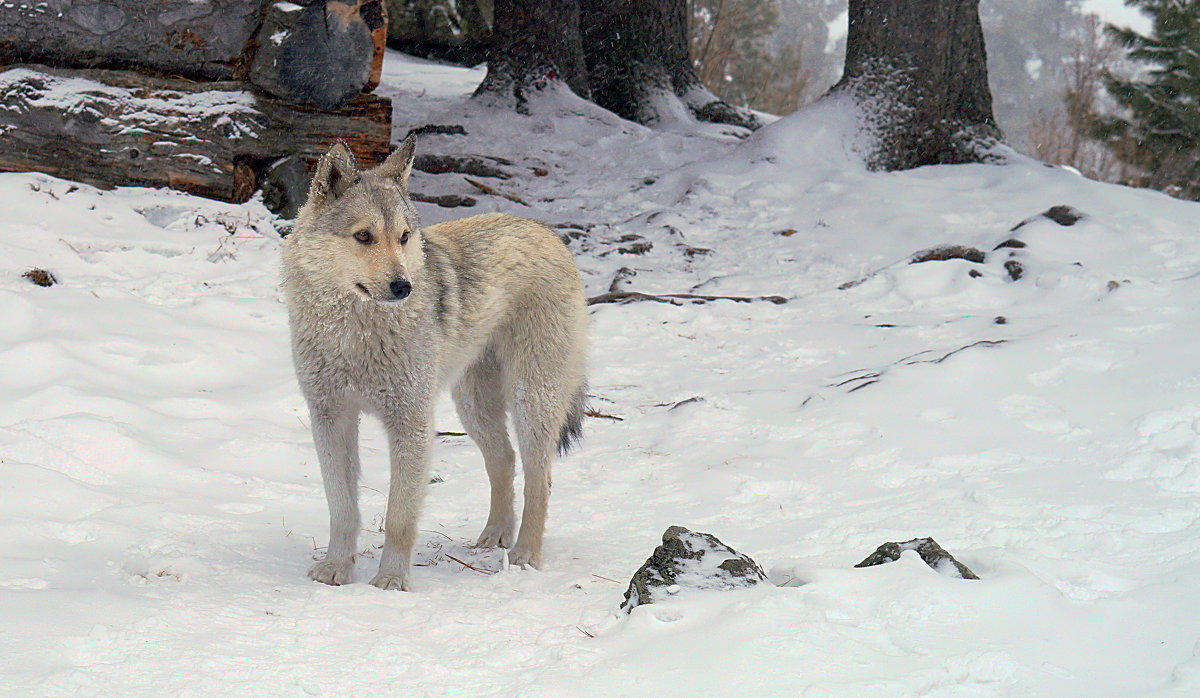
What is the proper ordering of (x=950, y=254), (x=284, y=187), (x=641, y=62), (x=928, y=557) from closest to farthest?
(x=928, y=557) → (x=284, y=187) → (x=950, y=254) → (x=641, y=62)

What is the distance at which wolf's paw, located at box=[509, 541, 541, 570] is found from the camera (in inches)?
177

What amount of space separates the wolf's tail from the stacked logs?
4996 millimetres

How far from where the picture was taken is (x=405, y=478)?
13.7ft

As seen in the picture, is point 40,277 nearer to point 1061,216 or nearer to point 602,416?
point 602,416

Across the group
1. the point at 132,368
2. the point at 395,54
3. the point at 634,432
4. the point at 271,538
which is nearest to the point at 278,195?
the point at 132,368

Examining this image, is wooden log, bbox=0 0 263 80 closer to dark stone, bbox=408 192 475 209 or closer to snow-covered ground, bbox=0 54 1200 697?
snow-covered ground, bbox=0 54 1200 697

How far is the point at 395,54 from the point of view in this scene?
18531 mm

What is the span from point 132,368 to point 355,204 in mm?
3035

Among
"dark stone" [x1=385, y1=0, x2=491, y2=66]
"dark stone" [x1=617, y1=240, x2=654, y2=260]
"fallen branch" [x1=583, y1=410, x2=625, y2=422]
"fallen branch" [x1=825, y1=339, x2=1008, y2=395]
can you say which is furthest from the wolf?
"dark stone" [x1=385, y1=0, x2=491, y2=66]

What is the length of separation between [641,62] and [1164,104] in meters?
7.84

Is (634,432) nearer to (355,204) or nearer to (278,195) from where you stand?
(355,204)

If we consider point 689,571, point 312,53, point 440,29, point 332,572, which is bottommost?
point 332,572

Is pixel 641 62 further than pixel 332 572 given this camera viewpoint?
Yes

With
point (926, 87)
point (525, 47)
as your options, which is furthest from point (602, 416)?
point (525, 47)
